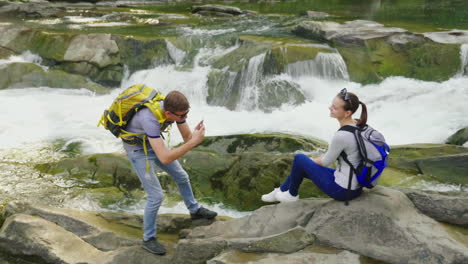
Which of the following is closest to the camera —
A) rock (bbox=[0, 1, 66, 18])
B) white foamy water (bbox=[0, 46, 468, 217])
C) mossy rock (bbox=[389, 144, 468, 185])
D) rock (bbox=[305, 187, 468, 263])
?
rock (bbox=[305, 187, 468, 263])

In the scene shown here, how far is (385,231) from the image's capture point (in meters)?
4.81

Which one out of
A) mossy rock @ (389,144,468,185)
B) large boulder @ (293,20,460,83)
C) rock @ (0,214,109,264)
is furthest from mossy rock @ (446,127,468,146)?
rock @ (0,214,109,264)

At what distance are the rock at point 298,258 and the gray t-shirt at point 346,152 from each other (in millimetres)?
778

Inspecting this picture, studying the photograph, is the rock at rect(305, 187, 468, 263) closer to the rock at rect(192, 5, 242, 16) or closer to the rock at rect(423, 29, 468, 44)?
the rock at rect(423, 29, 468, 44)

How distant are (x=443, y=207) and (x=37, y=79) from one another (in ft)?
50.7

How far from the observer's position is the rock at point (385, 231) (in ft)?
15.0

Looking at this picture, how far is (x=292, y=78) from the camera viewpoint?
1527cm

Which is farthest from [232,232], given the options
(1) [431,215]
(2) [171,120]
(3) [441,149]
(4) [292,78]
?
(4) [292,78]

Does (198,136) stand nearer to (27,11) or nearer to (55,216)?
(55,216)

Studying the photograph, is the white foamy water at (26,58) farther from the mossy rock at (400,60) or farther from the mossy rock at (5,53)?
the mossy rock at (400,60)

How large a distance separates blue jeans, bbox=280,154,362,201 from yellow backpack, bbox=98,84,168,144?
5.52ft

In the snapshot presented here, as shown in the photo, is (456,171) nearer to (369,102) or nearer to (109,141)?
(369,102)

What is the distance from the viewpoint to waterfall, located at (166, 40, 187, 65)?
1753 cm

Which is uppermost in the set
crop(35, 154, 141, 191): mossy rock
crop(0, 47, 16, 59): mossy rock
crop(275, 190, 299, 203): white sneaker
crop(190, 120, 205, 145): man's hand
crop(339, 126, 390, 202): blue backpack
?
crop(190, 120, 205, 145): man's hand
